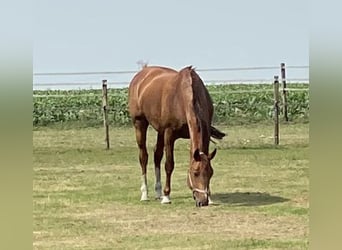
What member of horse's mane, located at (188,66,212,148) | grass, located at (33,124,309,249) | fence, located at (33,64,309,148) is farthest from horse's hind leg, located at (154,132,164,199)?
fence, located at (33,64,309,148)

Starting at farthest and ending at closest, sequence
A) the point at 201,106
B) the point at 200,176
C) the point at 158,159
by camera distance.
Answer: the point at 158,159 < the point at 201,106 < the point at 200,176

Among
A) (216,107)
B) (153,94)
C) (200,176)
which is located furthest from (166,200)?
(216,107)

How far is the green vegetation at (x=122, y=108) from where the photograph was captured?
15.9m

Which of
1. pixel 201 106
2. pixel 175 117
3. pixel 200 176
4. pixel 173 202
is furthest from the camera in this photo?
pixel 175 117

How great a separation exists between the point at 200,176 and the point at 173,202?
84 cm

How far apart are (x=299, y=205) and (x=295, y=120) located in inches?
341

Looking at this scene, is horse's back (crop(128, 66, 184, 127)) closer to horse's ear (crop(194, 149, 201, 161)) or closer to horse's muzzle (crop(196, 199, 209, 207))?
horse's ear (crop(194, 149, 201, 161))

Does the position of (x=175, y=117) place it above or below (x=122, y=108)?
above

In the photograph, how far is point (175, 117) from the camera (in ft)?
24.1

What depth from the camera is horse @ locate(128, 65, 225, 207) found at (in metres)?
6.54

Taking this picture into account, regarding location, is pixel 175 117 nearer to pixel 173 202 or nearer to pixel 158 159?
pixel 158 159

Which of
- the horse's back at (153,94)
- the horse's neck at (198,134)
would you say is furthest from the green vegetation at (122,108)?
the horse's neck at (198,134)

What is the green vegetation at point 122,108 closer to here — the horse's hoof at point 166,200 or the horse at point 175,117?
the horse at point 175,117
